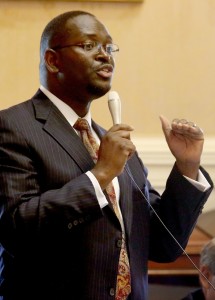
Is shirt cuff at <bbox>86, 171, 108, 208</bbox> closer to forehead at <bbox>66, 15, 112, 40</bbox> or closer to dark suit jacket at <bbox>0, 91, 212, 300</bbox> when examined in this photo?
dark suit jacket at <bbox>0, 91, 212, 300</bbox>

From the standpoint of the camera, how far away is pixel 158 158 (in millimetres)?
2256

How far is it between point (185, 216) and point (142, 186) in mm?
112

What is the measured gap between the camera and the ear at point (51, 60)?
1.35m

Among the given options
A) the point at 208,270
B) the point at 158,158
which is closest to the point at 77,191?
the point at 208,270

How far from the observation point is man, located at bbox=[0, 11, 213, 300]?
1.17 metres

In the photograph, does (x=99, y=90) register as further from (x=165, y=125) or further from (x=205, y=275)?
(x=205, y=275)

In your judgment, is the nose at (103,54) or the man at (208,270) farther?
the man at (208,270)

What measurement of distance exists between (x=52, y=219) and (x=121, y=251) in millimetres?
201

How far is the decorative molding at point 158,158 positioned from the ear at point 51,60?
935mm

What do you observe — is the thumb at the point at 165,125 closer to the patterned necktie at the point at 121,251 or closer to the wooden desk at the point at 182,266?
the patterned necktie at the point at 121,251

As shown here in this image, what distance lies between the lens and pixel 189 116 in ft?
7.59

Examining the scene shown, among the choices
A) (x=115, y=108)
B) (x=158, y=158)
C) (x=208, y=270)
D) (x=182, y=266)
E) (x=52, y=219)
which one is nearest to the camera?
(x=52, y=219)

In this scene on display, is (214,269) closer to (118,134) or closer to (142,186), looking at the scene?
(142,186)

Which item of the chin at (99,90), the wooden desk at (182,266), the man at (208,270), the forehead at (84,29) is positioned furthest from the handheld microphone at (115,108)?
the wooden desk at (182,266)
